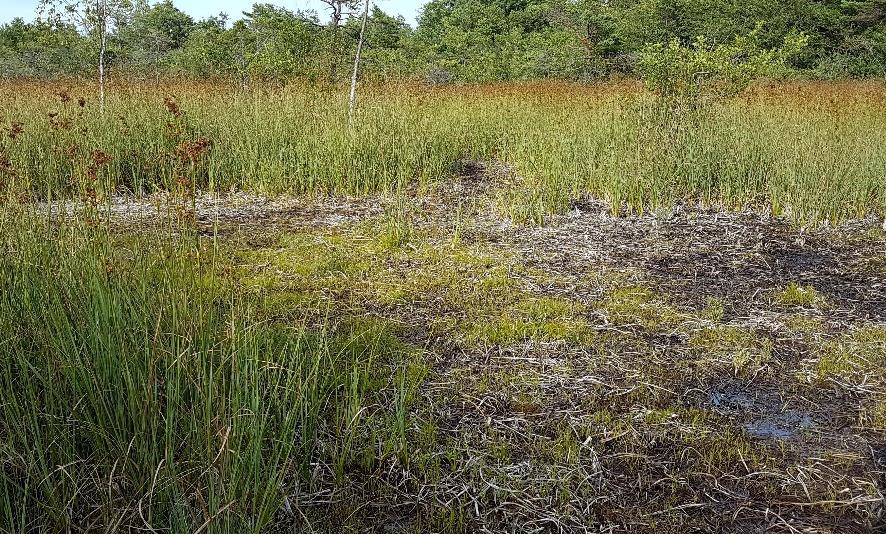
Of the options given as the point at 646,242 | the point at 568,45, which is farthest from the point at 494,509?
the point at 568,45

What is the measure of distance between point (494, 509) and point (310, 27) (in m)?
7.85

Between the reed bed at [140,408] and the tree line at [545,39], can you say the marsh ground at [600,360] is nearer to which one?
the reed bed at [140,408]

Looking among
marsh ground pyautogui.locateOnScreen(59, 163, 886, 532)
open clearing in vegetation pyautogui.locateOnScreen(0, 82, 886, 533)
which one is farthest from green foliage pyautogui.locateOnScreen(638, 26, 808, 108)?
marsh ground pyautogui.locateOnScreen(59, 163, 886, 532)

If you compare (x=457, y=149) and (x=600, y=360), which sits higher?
(x=457, y=149)

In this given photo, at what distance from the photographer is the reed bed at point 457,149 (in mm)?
6133

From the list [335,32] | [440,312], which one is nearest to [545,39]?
[335,32]

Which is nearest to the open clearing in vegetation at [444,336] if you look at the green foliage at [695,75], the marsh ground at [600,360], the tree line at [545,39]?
the marsh ground at [600,360]

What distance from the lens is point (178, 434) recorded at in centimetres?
206

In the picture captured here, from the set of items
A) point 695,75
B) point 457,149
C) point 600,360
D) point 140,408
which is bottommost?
point 600,360

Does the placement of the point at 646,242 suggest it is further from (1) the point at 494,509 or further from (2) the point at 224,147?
(2) the point at 224,147

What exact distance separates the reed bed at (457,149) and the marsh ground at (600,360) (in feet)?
1.68

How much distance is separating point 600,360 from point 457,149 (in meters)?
5.58

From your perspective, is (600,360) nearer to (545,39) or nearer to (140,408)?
(140,408)

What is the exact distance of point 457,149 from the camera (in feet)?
27.8
